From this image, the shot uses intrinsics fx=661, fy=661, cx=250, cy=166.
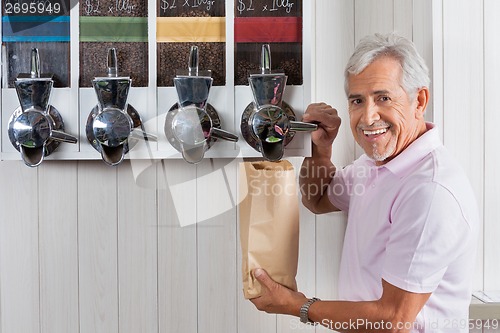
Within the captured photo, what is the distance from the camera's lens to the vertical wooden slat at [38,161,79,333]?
5.10 feet

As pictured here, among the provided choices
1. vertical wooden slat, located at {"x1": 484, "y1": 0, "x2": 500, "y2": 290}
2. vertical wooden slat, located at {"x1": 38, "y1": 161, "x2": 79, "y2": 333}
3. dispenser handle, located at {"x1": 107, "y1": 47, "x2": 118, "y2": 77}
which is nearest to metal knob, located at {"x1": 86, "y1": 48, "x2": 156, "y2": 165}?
dispenser handle, located at {"x1": 107, "y1": 47, "x2": 118, "y2": 77}

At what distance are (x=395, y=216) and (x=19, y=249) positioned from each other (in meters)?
0.87

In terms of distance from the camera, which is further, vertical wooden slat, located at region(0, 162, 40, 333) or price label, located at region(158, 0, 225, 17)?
vertical wooden slat, located at region(0, 162, 40, 333)

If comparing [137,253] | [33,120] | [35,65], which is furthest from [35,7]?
[137,253]

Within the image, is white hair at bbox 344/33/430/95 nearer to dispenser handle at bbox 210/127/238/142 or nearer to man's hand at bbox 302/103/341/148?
man's hand at bbox 302/103/341/148

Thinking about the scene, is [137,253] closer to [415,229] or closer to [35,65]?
[35,65]

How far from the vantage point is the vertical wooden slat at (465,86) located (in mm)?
1622

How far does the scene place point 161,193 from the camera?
157 centimetres

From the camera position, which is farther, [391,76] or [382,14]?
[382,14]

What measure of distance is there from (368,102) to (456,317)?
1.69 feet

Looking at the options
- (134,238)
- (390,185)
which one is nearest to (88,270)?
(134,238)

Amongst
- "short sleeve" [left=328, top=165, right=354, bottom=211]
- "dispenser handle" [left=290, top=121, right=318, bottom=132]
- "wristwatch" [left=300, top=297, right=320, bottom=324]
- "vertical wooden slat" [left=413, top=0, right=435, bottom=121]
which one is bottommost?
"wristwatch" [left=300, top=297, right=320, bottom=324]

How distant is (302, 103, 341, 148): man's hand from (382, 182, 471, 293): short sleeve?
26cm

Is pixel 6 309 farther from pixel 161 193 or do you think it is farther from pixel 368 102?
pixel 368 102
